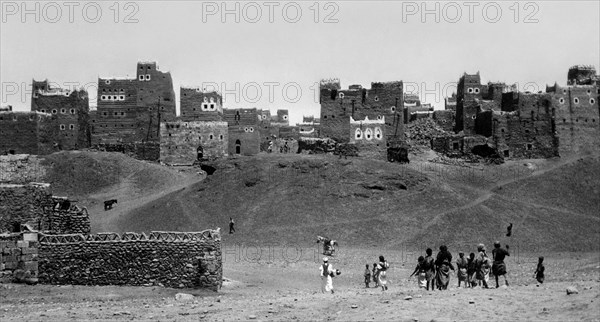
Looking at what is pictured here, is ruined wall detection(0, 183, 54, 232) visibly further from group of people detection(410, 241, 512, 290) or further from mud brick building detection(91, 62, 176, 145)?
mud brick building detection(91, 62, 176, 145)

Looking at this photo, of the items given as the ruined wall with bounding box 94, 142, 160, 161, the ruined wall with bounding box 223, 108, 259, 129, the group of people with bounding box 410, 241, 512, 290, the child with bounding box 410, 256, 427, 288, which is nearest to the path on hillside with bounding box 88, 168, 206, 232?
the ruined wall with bounding box 94, 142, 160, 161

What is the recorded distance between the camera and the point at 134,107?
310ft

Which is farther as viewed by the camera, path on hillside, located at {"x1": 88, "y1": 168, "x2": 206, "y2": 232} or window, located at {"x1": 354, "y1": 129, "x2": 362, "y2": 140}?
window, located at {"x1": 354, "y1": 129, "x2": 362, "y2": 140}

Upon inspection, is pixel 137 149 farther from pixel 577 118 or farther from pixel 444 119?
pixel 577 118

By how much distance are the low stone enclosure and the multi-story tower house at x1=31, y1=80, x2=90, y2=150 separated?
6406 cm

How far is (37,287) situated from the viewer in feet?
91.8

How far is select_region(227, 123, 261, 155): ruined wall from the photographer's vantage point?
88562 mm

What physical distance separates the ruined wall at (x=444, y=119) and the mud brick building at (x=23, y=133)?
4310 centimetres

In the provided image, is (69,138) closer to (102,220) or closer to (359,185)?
(102,220)

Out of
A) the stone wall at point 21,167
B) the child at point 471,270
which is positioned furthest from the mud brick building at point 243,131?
the child at point 471,270

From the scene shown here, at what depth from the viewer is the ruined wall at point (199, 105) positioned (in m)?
89.9

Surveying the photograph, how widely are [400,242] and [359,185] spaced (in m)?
11.5

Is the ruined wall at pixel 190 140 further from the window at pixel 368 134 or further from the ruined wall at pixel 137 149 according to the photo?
the window at pixel 368 134

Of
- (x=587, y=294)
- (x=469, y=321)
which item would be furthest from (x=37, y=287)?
(x=587, y=294)
